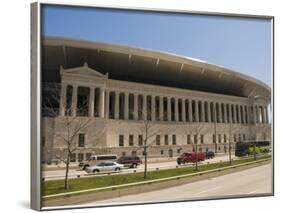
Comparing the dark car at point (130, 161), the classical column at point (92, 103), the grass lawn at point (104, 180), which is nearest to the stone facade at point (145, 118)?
the classical column at point (92, 103)

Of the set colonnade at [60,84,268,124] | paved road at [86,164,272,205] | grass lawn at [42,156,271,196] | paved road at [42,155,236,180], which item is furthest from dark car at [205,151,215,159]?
colonnade at [60,84,268,124]

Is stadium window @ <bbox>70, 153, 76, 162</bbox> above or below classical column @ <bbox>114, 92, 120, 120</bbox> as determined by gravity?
below

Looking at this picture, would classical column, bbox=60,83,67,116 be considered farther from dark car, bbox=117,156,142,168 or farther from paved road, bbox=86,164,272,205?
paved road, bbox=86,164,272,205

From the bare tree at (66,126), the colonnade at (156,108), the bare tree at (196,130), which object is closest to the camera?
the bare tree at (66,126)

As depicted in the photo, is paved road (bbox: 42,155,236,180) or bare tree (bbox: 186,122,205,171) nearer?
paved road (bbox: 42,155,236,180)

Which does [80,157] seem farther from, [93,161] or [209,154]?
[209,154]

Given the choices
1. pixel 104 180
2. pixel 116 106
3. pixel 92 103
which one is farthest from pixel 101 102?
pixel 104 180

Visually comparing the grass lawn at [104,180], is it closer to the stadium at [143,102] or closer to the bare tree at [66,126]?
the bare tree at [66,126]
